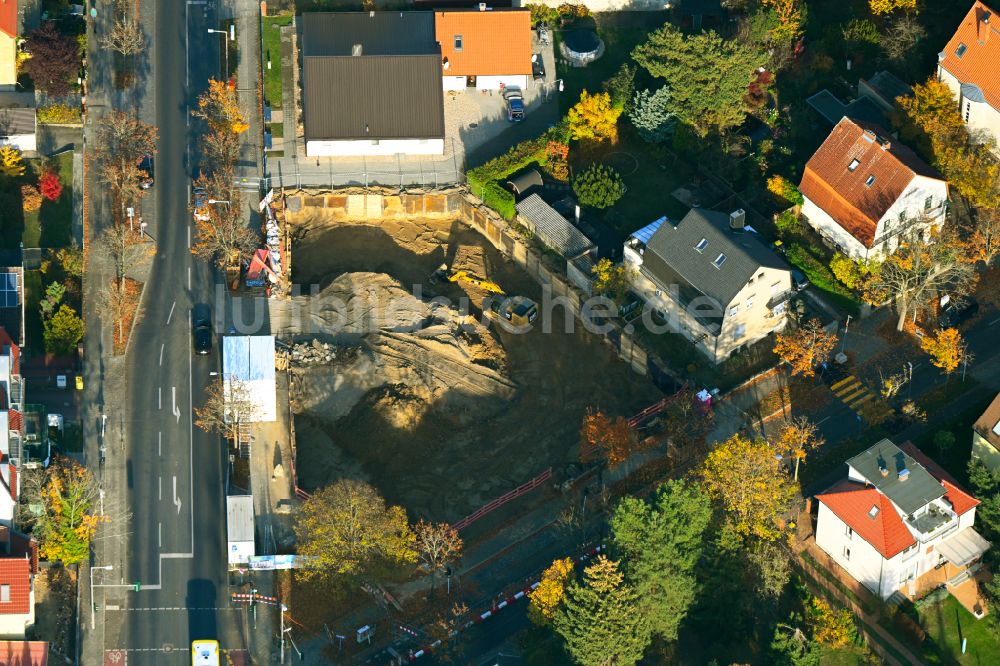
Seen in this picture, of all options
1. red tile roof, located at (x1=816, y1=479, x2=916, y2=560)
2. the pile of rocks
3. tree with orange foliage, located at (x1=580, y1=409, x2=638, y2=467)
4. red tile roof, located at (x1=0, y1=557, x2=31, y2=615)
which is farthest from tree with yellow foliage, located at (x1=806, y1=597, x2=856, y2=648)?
red tile roof, located at (x1=0, y1=557, x2=31, y2=615)

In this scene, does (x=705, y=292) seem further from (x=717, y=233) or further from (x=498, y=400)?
(x=498, y=400)

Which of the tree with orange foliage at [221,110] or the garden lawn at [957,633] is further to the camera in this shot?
the tree with orange foliage at [221,110]

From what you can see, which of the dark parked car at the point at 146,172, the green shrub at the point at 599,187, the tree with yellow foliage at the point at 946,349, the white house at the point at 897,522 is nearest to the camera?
the white house at the point at 897,522

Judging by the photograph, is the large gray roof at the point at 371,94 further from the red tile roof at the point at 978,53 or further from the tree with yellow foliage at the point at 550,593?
the tree with yellow foliage at the point at 550,593

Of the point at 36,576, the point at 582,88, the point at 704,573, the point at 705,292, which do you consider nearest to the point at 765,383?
the point at 705,292

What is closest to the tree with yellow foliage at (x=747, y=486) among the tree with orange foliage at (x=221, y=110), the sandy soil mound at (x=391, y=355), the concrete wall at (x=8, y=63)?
the sandy soil mound at (x=391, y=355)

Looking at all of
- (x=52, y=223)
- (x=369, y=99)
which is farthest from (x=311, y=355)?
(x=52, y=223)
